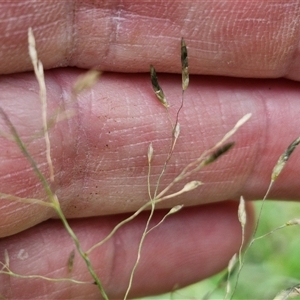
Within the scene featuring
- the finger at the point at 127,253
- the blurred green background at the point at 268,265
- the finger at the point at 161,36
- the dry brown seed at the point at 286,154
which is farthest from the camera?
the blurred green background at the point at 268,265

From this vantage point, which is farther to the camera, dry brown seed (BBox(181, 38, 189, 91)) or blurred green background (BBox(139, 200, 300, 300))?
blurred green background (BBox(139, 200, 300, 300))

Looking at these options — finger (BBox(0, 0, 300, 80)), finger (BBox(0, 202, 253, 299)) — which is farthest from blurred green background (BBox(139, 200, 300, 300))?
finger (BBox(0, 0, 300, 80))

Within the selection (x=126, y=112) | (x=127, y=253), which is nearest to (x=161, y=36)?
(x=126, y=112)

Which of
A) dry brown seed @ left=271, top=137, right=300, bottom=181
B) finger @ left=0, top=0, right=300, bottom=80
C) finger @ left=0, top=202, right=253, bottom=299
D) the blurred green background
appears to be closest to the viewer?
dry brown seed @ left=271, top=137, right=300, bottom=181

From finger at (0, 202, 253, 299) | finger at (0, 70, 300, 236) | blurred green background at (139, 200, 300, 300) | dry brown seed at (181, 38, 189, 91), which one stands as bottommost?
blurred green background at (139, 200, 300, 300)

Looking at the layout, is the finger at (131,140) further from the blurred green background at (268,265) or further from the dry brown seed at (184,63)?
the blurred green background at (268,265)

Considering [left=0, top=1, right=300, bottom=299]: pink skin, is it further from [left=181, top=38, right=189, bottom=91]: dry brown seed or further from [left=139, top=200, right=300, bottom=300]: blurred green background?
[left=139, top=200, right=300, bottom=300]: blurred green background

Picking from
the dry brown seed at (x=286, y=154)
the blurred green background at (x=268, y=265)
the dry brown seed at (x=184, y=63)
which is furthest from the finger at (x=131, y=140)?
the blurred green background at (x=268, y=265)

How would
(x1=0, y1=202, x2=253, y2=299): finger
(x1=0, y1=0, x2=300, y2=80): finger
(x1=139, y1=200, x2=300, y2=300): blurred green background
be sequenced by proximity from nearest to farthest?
(x1=0, y1=0, x2=300, y2=80): finger, (x1=0, y1=202, x2=253, y2=299): finger, (x1=139, y1=200, x2=300, y2=300): blurred green background

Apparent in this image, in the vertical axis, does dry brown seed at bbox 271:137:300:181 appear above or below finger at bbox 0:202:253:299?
above
